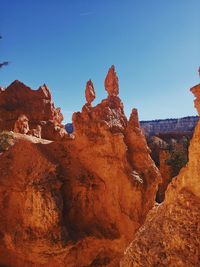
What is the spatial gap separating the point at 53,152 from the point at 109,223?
13.4 ft

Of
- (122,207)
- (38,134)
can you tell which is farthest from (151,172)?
(38,134)

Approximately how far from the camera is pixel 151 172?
12336 mm

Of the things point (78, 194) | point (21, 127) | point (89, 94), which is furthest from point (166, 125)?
point (78, 194)

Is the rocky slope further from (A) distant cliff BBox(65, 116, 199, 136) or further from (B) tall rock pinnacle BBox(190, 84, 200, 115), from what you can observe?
(A) distant cliff BBox(65, 116, 199, 136)

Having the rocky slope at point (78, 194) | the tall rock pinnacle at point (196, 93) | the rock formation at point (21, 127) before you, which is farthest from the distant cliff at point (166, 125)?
the tall rock pinnacle at point (196, 93)

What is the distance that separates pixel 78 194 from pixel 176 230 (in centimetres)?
803

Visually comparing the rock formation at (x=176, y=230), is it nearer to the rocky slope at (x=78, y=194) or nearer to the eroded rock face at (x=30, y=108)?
the rocky slope at (x=78, y=194)

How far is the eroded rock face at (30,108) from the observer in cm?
2606

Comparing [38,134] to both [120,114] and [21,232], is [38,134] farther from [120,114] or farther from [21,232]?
[21,232]

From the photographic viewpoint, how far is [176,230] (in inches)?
174

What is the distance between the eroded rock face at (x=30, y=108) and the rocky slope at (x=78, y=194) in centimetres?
1235

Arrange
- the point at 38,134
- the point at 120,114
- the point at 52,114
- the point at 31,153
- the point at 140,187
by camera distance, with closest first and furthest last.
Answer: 1. the point at 140,187
2. the point at 31,153
3. the point at 120,114
4. the point at 38,134
5. the point at 52,114

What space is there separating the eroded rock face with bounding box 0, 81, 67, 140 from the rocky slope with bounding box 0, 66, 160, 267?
40.5 feet

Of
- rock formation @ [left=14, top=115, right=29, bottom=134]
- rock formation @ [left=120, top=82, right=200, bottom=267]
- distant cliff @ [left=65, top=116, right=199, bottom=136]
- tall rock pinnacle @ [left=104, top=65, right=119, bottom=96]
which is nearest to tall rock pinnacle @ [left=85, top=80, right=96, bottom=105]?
tall rock pinnacle @ [left=104, top=65, right=119, bottom=96]
